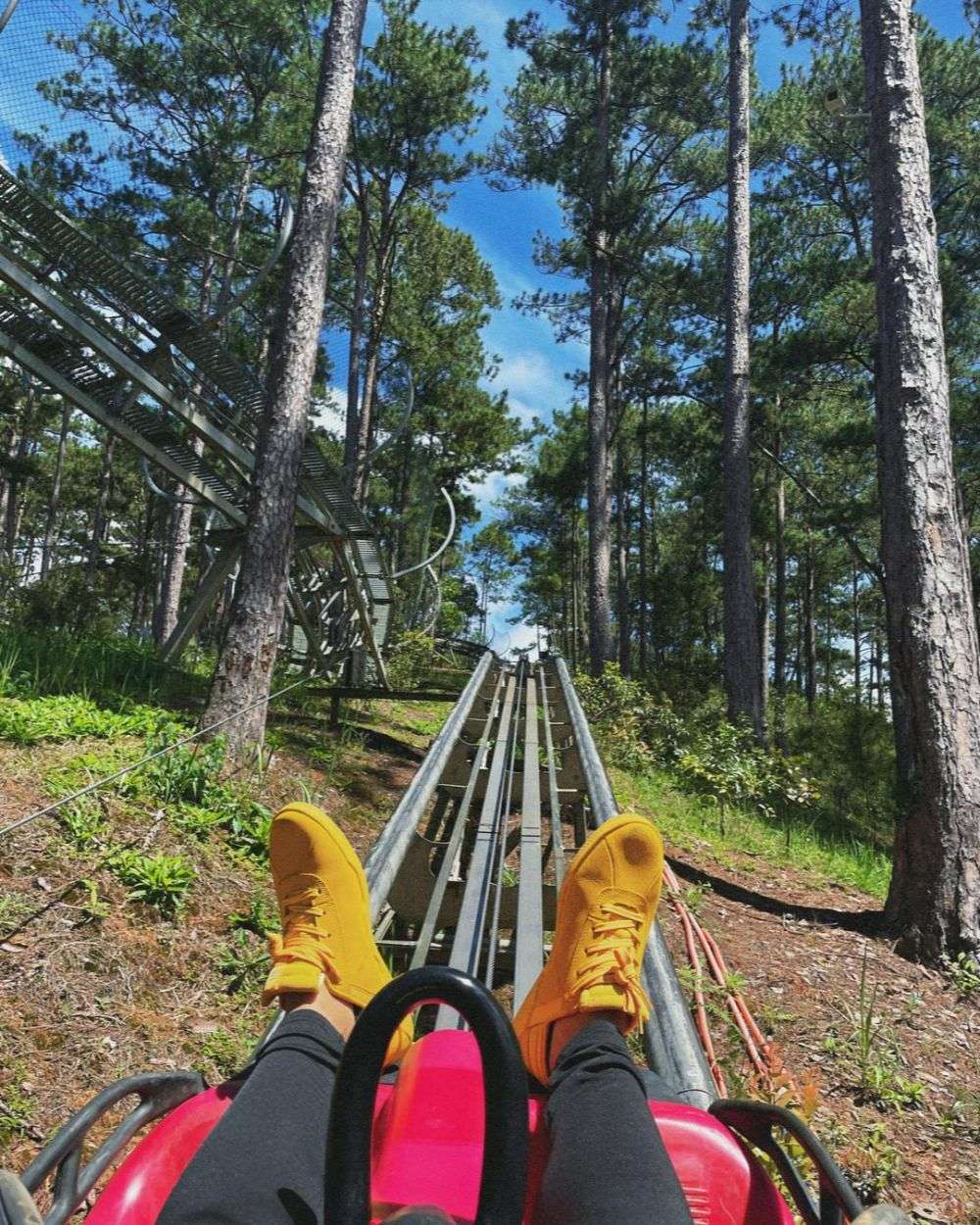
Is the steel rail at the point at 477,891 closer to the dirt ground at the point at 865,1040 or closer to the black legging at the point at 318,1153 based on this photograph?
the black legging at the point at 318,1153

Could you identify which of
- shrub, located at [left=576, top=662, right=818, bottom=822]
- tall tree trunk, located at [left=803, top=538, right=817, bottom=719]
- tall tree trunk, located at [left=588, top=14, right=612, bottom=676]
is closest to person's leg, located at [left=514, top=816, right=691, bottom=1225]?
shrub, located at [left=576, top=662, right=818, bottom=822]

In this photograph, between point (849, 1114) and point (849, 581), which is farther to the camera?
point (849, 581)

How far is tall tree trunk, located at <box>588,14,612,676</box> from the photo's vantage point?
40.6 feet

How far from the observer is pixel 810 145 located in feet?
46.5

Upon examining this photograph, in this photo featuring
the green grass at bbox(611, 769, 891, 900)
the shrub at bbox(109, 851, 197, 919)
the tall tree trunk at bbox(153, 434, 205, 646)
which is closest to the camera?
the shrub at bbox(109, 851, 197, 919)

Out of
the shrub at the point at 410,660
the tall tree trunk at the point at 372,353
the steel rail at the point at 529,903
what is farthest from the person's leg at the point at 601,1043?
the tall tree trunk at the point at 372,353

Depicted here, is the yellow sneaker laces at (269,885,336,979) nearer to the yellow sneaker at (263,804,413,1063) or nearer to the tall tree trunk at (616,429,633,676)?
the yellow sneaker at (263,804,413,1063)

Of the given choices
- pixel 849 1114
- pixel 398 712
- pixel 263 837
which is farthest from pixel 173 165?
pixel 849 1114

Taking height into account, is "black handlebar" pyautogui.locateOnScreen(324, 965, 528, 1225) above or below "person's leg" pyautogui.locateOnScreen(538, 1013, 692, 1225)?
above

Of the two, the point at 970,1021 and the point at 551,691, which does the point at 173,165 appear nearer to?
the point at 551,691

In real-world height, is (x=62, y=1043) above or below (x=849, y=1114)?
above

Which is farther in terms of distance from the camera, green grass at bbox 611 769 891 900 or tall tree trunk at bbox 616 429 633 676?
tall tree trunk at bbox 616 429 633 676

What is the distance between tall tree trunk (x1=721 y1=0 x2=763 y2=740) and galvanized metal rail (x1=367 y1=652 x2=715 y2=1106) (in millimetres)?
4983

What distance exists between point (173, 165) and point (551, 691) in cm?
1110
